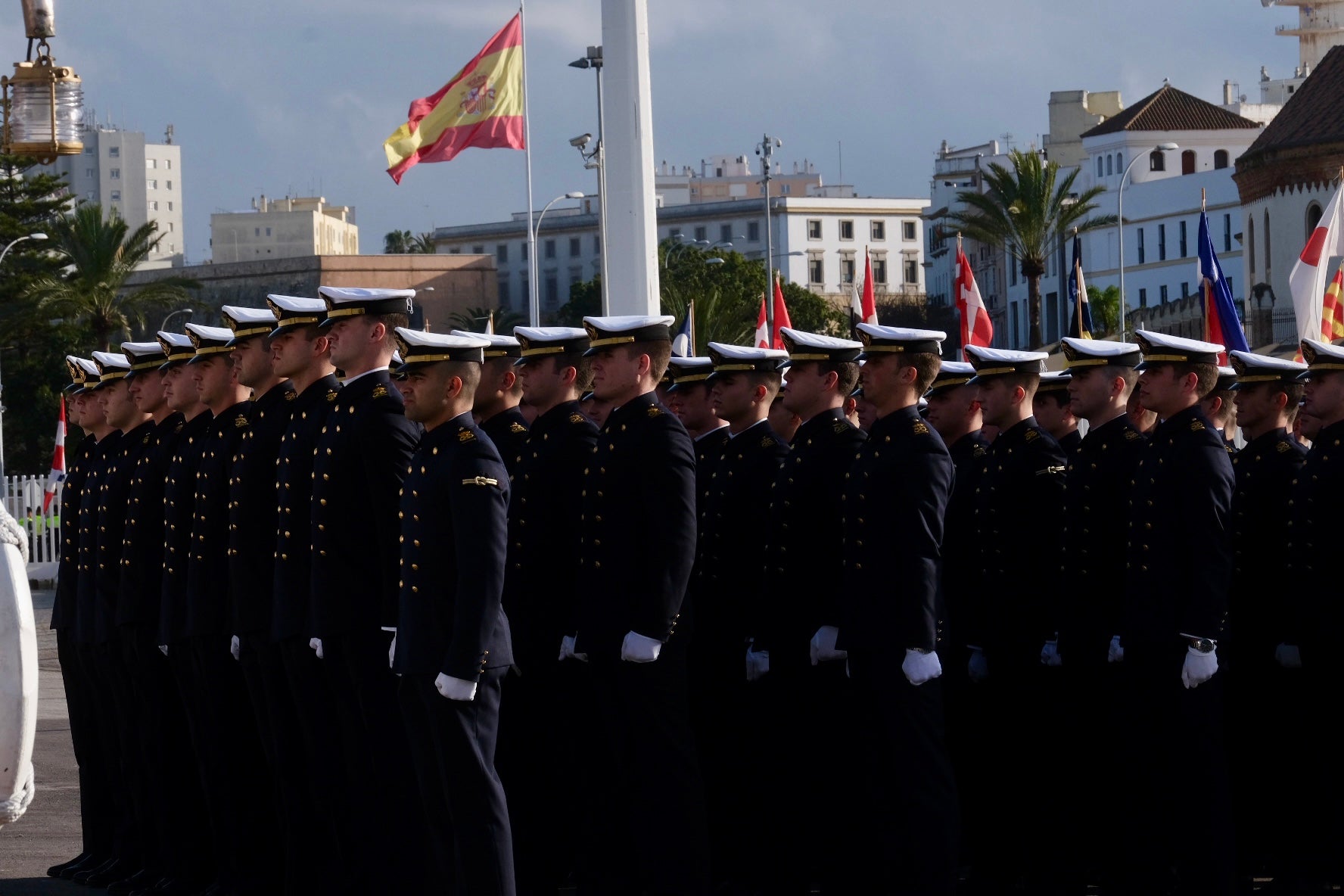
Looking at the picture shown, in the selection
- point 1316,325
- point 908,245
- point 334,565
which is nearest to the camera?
point 334,565

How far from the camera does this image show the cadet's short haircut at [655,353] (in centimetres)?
737

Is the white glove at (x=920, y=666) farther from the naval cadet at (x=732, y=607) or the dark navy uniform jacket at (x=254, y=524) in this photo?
the dark navy uniform jacket at (x=254, y=524)

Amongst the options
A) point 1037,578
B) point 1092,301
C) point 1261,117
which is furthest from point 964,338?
point 1261,117

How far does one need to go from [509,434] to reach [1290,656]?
123 inches

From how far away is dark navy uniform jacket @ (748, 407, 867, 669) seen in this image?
24.9ft

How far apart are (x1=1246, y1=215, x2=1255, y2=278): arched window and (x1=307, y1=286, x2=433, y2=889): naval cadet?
60488 mm

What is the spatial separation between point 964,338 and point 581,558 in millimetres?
8015

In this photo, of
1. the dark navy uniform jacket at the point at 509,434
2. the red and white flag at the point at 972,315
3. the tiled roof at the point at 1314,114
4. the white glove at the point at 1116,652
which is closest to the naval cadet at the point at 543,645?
the dark navy uniform jacket at the point at 509,434

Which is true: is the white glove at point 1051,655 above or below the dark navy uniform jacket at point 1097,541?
below

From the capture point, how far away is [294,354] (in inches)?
289

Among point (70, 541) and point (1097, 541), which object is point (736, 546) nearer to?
point (1097, 541)

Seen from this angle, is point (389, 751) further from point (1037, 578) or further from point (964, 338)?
point (964, 338)

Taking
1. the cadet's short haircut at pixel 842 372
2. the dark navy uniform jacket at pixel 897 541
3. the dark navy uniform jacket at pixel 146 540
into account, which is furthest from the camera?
the dark navy uniform jacket at pixel 146 540

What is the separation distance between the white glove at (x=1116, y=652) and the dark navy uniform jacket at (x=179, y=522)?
3.58 m
